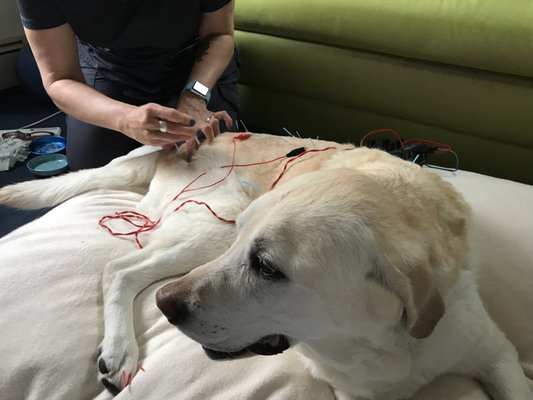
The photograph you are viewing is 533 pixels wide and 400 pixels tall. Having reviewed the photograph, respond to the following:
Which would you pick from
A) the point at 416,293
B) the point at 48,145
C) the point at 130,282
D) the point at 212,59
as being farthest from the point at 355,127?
the point at 48,145

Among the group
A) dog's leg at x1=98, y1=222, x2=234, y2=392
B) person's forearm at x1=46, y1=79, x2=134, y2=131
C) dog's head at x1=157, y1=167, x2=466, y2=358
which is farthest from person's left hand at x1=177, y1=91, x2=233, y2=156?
dog's head at x1=157, y1=167, x2=466, y2=358

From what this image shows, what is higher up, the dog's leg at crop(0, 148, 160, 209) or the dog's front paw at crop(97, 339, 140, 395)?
the dog's leg at crop(0, 148, 160, 209)

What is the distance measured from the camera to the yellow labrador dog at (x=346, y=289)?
870mm

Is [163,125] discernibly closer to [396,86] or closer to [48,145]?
[396,86]

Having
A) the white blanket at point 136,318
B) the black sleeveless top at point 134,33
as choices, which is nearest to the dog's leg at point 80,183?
the white blanket at point 136,318

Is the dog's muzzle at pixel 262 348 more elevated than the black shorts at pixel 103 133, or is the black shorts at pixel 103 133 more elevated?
the dog's muzzle at pixel 262 348

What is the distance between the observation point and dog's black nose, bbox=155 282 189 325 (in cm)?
95

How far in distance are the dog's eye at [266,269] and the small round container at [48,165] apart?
199cm

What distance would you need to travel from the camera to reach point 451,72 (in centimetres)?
201

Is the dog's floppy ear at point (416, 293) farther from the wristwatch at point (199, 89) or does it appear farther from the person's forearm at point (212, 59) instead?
the person's forearm at point (212, 59)

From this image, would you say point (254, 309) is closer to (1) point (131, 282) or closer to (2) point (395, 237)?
(2) point (395, 237)

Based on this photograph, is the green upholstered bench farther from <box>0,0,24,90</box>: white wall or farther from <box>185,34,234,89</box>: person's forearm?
<box>0,0,24,90</box>: white wall

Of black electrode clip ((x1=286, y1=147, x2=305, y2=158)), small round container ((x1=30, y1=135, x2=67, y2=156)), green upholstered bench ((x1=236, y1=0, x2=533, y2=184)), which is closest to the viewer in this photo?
black electrode clip ((x1=286, y1=147, x2=305, y2=158))

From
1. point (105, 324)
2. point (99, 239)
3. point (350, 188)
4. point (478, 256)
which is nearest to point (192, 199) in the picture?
point (99, 239)
